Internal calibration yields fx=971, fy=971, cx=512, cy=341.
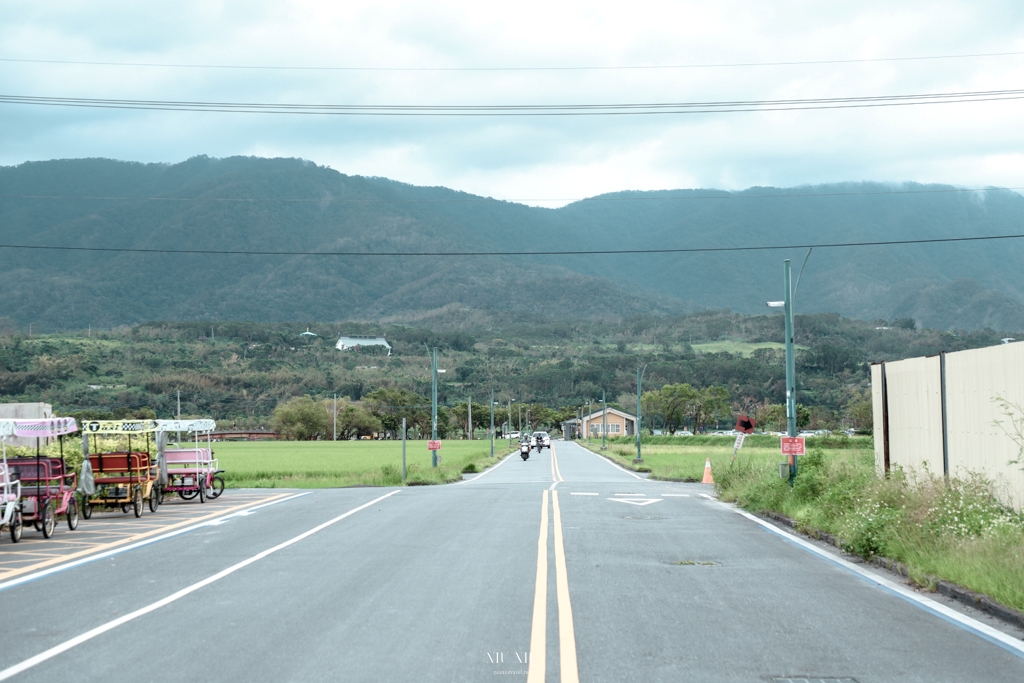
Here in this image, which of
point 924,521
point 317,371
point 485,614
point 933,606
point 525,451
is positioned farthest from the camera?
point 317,371

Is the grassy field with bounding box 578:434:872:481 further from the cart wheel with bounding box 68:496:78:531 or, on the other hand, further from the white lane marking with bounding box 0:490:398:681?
the white lane marking with bounding box 0:490:398:681

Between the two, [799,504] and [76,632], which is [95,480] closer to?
[76,632]

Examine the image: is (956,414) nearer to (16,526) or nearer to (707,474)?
(16,526)

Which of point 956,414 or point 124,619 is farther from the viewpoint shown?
point 956,414

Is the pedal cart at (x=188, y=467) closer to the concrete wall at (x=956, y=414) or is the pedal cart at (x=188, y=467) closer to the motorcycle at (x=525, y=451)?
the concrete wall at (x=956, y=414)

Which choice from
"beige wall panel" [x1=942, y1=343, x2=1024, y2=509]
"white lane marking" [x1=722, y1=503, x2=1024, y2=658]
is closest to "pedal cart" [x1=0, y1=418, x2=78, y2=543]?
"white lane marking" [x1=722, y1=503, x2=1024, y2=658]

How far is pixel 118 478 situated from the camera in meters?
21.7

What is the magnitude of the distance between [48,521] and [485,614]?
10748 millimetres

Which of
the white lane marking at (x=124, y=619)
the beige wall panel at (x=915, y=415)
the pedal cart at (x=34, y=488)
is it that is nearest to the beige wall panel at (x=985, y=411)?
the beige wall panel at (x=915, y=415)

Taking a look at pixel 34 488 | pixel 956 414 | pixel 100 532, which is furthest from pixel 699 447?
pixel 34 488

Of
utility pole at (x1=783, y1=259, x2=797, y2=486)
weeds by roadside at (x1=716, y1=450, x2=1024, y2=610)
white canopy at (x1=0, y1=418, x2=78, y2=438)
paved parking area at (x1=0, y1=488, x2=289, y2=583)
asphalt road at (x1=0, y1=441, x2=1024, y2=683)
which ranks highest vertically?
utility pole at (x1=783, y1=259, x2=797, y2=486)

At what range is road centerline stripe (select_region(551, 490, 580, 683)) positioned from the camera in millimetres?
7426

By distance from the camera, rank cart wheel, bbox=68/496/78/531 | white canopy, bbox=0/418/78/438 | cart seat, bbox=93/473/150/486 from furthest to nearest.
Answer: cart seat, bbox=93/473/150/486, cart wheel, bbox=68/496/78/531, white canopy, bbox=0/418/78/438

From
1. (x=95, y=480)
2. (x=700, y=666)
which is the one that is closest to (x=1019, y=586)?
(x=700, y=666)
